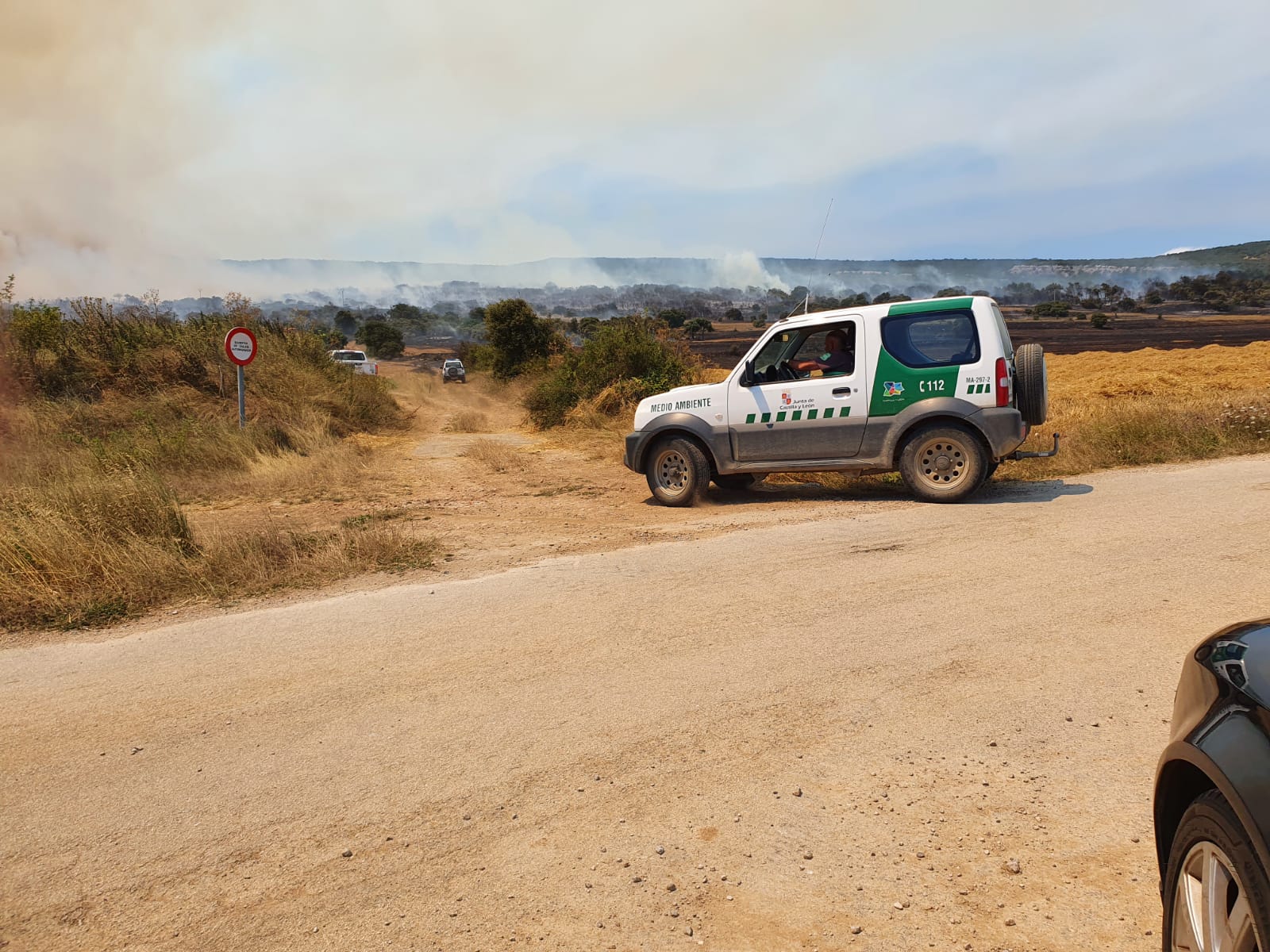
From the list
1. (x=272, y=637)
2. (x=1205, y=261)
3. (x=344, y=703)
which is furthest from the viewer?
(x=1205, y=261)

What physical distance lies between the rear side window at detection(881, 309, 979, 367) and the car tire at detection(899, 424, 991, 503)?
0.69 m

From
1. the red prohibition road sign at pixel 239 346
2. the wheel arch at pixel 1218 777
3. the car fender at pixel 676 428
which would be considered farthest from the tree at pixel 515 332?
the wheel arch at pixel 1218 777

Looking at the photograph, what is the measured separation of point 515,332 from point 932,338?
3318cm

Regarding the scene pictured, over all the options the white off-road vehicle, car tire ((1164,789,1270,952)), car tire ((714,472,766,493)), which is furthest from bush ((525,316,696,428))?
car tire ((1164,789,1270,952))

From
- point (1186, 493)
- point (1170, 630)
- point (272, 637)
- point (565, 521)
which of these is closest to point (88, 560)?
point (272, 637)

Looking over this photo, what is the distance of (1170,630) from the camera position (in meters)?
4.84

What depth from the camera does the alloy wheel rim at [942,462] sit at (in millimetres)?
8820

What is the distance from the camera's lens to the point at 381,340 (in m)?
83.8

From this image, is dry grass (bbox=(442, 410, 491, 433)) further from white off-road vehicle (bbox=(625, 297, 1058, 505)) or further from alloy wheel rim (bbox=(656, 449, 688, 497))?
white off-road vehicle (bbox=(625, 297, 1058, 505))

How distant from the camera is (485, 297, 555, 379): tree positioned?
40062 mm

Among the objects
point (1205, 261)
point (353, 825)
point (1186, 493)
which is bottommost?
point (353, 825)

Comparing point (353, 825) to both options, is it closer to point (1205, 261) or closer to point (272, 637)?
point (272, 637)

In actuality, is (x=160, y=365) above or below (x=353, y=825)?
above

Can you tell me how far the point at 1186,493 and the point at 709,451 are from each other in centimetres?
475
